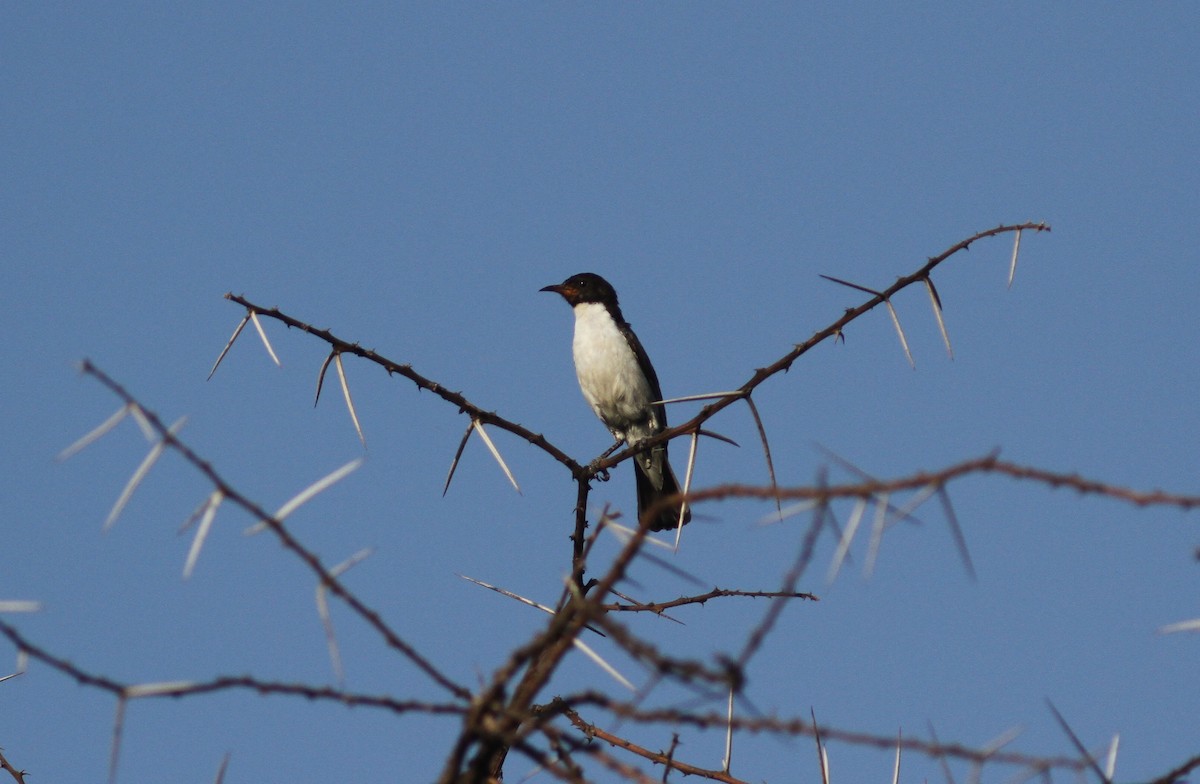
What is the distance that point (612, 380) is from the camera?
9.11 meters

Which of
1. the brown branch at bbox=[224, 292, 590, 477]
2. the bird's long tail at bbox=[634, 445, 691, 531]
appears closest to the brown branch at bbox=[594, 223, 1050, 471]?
the brown branch at bbox=[224, 292, 590, 477]

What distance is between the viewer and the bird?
9039mm

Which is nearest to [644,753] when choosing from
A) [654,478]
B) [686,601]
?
[686,601]

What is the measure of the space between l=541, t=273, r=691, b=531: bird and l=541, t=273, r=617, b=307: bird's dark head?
8.4 inches

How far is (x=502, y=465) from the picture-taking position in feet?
9.97

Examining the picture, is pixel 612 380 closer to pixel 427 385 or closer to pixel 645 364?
pixel 645 364

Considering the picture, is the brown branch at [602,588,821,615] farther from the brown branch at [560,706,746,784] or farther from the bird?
the bird

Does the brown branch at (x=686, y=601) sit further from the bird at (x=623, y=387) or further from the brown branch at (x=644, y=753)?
the bird at (x=623, y=387)

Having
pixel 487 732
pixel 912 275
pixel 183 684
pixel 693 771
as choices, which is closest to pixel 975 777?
pixel 693 771

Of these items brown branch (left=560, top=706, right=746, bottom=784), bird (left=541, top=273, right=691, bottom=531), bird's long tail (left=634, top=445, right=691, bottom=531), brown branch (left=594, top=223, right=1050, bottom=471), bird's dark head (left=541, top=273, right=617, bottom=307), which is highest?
bird's dark head (left=541, top=273, right=617, bottom=307)

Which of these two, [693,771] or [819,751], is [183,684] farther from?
[693,771]

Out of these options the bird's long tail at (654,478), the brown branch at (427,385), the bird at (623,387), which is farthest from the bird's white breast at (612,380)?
the brown branch at (427,385)

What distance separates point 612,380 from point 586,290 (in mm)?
1097

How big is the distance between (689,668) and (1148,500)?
23.6 inches
